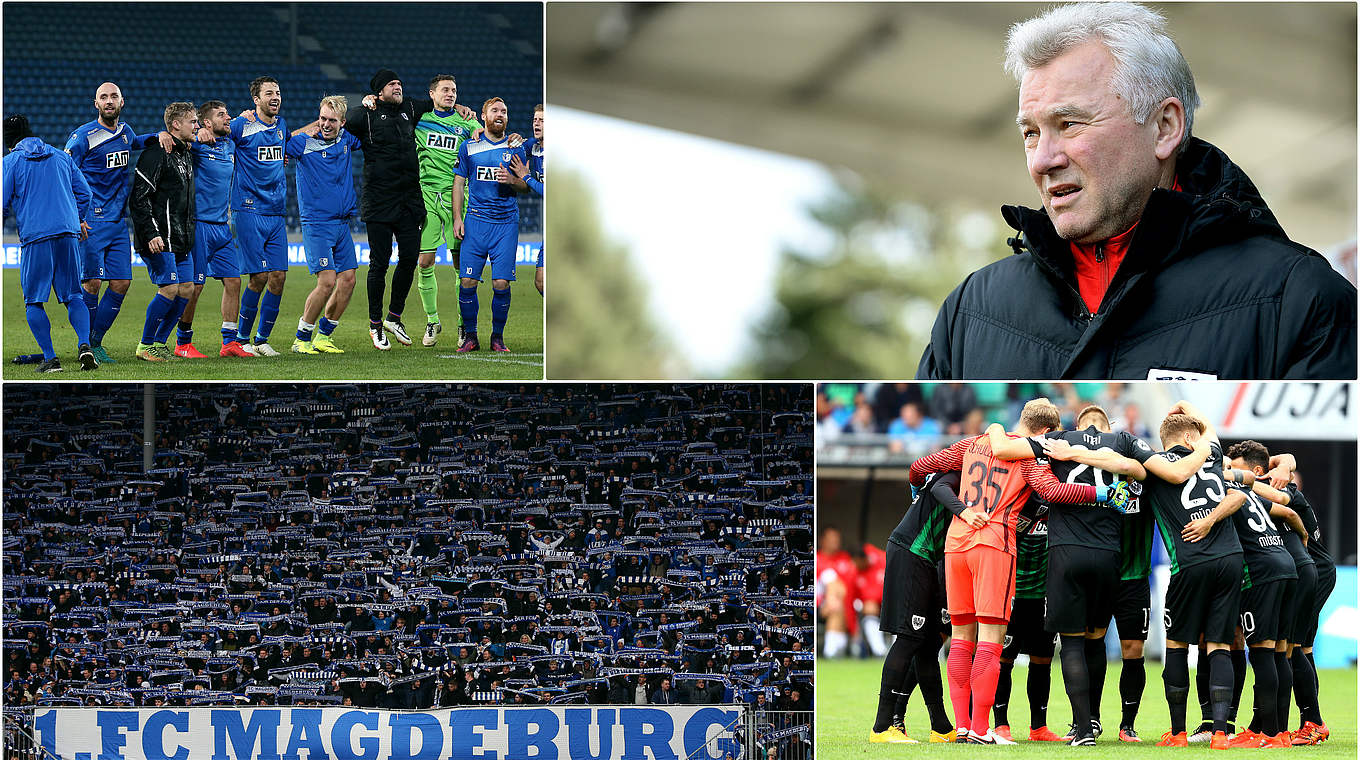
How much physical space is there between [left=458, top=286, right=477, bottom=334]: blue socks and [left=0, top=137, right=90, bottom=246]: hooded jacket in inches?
79.4

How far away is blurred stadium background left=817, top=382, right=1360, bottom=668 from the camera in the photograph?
231 inches

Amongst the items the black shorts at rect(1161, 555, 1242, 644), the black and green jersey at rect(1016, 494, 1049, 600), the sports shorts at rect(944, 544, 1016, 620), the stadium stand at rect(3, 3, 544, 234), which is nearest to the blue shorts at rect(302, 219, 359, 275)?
the stadium stand at rect(3, 3, 544, 234)

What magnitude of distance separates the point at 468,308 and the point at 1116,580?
3537mm

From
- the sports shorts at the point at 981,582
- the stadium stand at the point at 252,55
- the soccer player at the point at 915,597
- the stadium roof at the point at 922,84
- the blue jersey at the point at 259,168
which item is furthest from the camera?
the stadium roof at the point at 922,84

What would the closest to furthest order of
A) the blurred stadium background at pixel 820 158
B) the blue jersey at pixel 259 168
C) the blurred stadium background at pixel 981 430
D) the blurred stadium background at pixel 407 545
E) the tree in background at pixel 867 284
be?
the blurred stadium background at pixel 981 430
the blue jersey at pixel 259 168
the blurred stadium background at pixel 820 158
the blurred stadium background at pixel 407 545
the tree in background at pixel 867 284

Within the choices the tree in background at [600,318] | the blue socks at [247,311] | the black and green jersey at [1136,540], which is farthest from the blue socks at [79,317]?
the black and green jersey at [1136,540]

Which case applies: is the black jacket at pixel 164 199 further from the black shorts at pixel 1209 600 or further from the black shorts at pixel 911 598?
the black shorts at pixel 1209 600

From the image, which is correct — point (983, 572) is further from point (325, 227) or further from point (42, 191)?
point (42, 191)

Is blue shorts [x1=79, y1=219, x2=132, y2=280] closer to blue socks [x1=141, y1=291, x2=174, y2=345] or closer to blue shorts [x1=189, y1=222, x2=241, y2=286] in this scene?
blue socks [x1=141, y1=291, x2=174, y2=345]

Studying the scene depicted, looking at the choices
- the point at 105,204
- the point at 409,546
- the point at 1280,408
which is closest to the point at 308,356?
the point at 105,204

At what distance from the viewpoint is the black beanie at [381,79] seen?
22.9 feet

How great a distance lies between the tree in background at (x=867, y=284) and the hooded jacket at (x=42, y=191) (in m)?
5.80

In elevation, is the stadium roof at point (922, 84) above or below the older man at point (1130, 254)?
above

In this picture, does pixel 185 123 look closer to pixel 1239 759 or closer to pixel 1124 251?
pixel 1124 251
